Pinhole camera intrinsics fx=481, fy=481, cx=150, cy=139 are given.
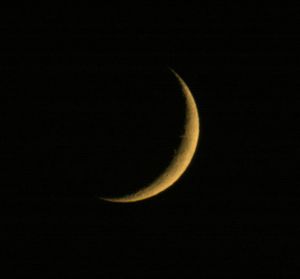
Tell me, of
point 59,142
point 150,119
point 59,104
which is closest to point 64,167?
point 59,142

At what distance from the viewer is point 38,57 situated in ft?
9.25

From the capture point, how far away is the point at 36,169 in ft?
9.52

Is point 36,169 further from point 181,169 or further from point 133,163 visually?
point 181,169

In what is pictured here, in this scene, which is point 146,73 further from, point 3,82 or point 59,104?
point 3,82

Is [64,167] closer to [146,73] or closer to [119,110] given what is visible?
→ [119,110]

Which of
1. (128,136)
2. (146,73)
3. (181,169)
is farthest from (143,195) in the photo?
(146,73)

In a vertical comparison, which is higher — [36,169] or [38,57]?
[38,57]

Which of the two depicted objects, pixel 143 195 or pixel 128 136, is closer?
pixel 128 136

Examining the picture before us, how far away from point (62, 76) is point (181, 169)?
101 cm

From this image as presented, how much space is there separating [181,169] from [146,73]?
27.8 inches

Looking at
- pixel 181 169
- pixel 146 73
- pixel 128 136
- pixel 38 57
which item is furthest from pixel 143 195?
pixel 38 57

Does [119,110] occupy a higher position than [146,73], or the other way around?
[146,73]

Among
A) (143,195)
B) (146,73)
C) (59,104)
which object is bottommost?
(143,195)

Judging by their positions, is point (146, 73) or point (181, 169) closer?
point (146, 73)
